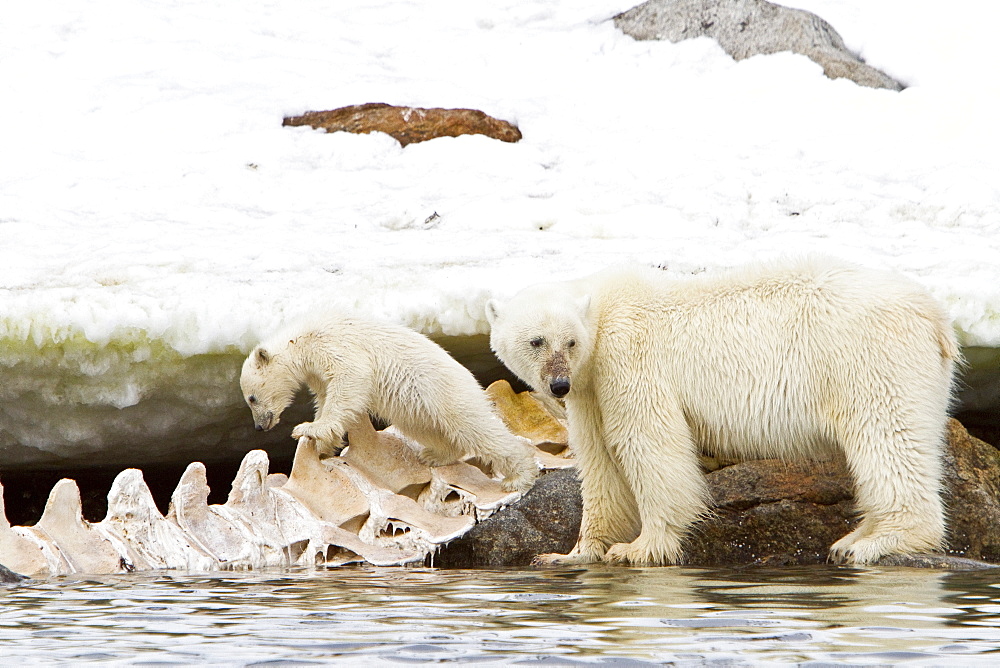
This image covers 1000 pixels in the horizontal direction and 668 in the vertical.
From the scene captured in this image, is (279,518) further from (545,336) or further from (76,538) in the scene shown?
(545,336)

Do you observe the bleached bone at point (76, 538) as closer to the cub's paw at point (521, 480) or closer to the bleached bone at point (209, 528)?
the bleached bone at point (209, 528)

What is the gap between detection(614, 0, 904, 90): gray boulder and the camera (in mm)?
10742

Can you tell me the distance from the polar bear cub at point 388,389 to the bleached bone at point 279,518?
15cm

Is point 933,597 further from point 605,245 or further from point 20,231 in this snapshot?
point 20,231

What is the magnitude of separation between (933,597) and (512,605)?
1456 millimetres

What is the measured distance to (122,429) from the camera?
668cm

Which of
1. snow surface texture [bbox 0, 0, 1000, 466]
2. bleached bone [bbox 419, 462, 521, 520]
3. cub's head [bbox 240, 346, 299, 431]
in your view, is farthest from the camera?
snow surface texture [bbox 0, 0, 1000, 466]

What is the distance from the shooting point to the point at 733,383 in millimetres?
5402

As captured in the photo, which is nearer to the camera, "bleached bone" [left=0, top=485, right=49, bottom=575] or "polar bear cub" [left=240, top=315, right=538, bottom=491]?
"bleached bone" [left=0, top=485, right=49, bottom=575]

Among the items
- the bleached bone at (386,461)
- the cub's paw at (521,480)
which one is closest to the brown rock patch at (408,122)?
the bleached bone at (386,461)

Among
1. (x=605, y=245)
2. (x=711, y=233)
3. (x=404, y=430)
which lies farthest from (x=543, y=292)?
(x=711, y=233)

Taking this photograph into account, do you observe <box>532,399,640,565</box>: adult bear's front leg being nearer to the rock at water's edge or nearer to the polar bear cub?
the rock at water's edge

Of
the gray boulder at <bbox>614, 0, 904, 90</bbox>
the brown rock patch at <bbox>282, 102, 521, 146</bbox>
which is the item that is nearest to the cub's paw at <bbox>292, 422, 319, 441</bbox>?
the brown rock patch at <bbox>282, 102, 521, 146</bbox>

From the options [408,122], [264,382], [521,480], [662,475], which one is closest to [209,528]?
[264,382]
